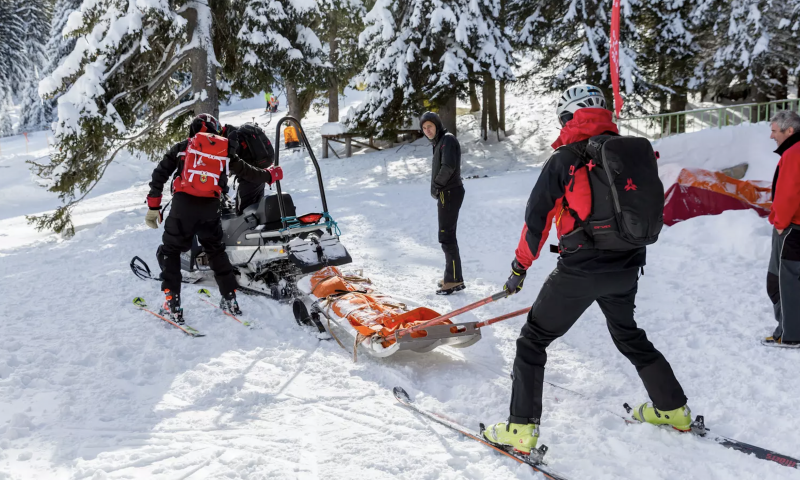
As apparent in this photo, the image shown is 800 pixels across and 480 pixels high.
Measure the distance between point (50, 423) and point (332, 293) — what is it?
219 cm

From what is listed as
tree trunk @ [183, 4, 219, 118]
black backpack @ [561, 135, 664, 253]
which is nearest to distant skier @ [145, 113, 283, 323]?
black backpack @ [561, 135, 664, 253]

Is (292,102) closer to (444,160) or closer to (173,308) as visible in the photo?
(444,160)

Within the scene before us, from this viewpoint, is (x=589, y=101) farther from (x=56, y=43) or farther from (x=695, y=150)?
(x=56, y=43)

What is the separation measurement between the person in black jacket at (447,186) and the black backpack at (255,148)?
1.58 meters

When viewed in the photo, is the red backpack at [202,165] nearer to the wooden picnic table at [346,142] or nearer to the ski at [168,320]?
the ski at [168,320]

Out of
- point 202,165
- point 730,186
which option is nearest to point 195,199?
point 202,165

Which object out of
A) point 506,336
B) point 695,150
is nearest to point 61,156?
point 506,336

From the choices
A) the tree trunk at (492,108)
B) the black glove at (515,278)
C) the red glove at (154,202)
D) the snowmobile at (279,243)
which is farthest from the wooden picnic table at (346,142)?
the black glove at (515,278)

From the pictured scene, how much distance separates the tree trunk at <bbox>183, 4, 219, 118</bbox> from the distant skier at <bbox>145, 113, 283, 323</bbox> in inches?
248

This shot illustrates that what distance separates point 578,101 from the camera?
280cm

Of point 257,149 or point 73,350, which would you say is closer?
point 73,350

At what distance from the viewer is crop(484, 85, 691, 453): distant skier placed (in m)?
2.52

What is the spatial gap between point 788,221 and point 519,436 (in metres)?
2.55

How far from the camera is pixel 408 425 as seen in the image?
3119mm
